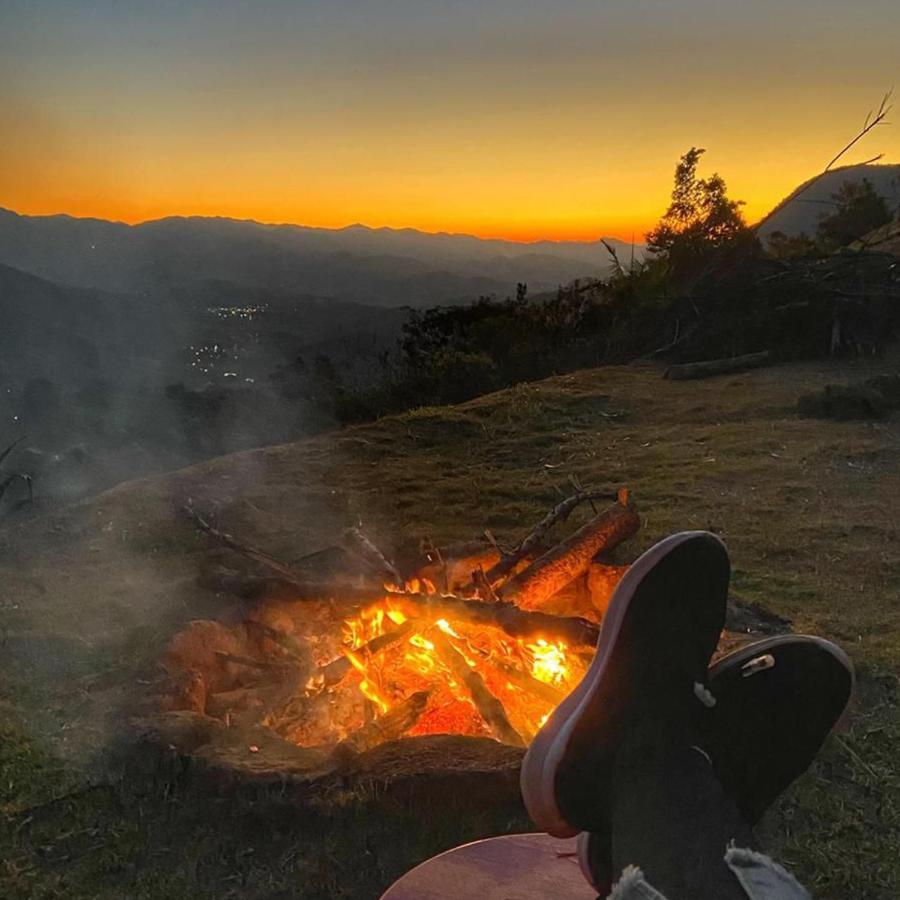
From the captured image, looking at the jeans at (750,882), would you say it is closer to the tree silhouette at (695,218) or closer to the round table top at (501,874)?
the round table top at (501,874)

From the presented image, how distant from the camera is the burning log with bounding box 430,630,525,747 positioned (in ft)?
9.86

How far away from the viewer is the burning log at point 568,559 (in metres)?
3.76

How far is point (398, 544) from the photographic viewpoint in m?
4.82

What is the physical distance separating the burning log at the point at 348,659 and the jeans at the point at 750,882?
181 centimetres

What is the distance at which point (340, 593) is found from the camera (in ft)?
11.3

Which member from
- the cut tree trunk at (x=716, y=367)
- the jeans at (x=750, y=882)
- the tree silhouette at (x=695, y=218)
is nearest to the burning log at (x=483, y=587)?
the jeans at (x=750, y=882)

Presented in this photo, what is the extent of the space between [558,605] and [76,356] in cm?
2887

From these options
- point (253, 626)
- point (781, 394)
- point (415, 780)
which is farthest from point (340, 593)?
point (781, 394)

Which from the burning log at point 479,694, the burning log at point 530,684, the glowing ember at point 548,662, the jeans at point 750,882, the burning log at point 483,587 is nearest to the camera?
the jeans at point 750,882

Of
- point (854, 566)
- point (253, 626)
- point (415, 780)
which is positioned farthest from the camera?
point (854, 566)

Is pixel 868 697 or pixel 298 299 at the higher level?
pixel 298 299

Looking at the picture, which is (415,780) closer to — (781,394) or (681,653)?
(681,653)

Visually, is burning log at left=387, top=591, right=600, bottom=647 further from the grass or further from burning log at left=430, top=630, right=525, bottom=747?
the grass

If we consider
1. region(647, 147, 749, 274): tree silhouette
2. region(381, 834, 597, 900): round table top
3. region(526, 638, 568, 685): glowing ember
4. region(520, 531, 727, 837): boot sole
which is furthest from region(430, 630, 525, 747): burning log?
region(647, 147, 749, 274): tree silhouette
